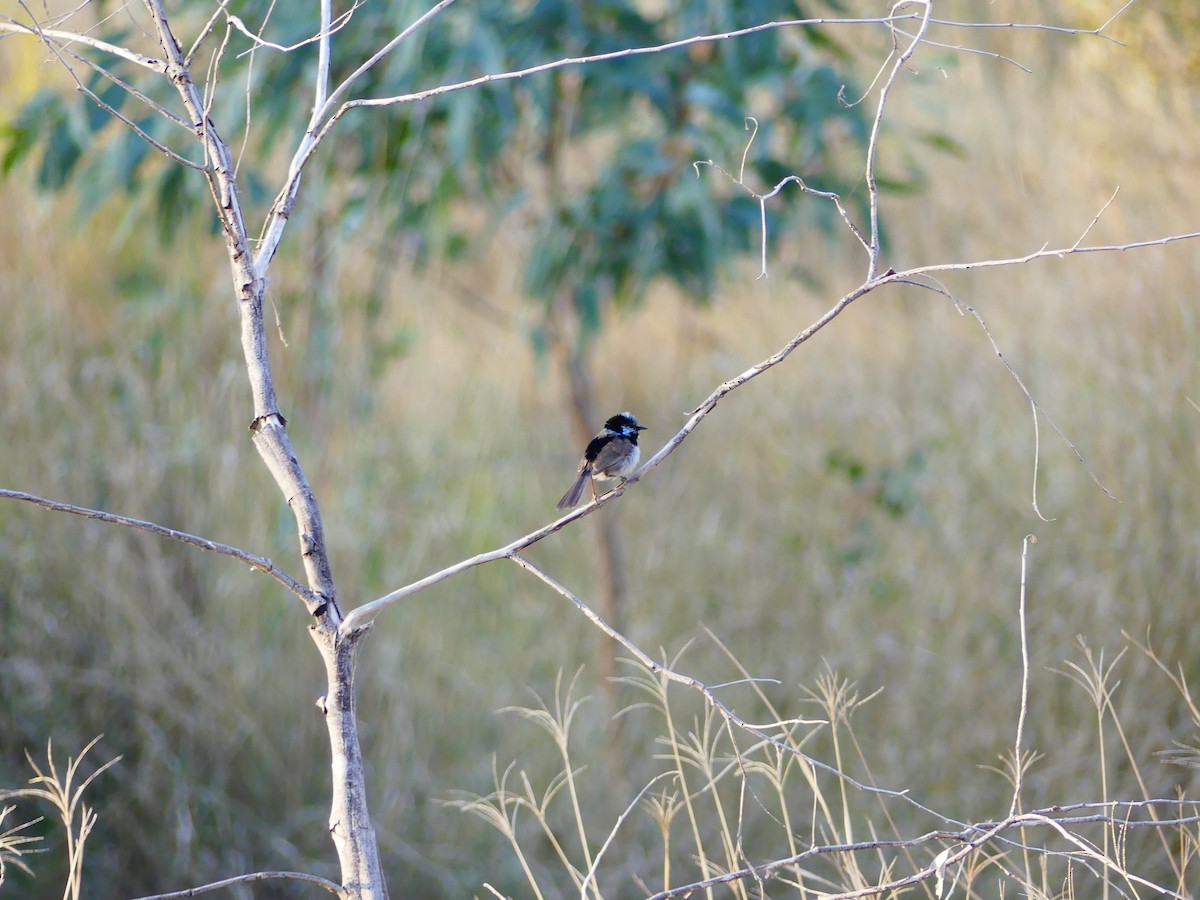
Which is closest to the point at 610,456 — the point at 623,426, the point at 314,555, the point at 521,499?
the point at 623,426

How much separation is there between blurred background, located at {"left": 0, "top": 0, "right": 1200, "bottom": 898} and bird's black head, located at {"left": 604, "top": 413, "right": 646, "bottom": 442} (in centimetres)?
44

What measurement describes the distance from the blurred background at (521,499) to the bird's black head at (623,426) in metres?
0.44

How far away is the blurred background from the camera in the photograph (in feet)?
10.3

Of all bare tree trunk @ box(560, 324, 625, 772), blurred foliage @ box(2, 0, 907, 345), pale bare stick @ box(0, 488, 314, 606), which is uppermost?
blurred foliage @ box(2, 0, 907, 345)

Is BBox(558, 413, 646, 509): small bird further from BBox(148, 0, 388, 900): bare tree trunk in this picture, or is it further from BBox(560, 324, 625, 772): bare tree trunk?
BBox(148, 0, 388, 900): bare tree trunk

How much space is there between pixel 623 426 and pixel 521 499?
6.33ft

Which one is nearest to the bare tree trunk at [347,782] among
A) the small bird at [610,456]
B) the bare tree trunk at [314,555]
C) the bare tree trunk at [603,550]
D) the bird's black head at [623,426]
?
the bare tree trunk at [314,555]

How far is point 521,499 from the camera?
4.54 m

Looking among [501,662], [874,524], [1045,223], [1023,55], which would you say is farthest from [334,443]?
[1023,55]

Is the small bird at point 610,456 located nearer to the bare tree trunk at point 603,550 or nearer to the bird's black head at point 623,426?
the bird's black head at point 623,426

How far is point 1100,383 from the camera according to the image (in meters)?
3.86

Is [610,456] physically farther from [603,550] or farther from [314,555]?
[314,555]

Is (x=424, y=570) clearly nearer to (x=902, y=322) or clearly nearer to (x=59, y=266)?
(x=59, y=266)

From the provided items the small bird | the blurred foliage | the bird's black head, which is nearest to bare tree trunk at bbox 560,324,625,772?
the blurred foliage
